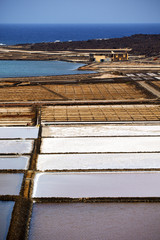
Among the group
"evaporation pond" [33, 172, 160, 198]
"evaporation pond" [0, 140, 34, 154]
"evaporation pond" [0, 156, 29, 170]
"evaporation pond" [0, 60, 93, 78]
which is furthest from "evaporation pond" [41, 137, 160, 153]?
"evaporation pond" [0, 60, 93, 78]

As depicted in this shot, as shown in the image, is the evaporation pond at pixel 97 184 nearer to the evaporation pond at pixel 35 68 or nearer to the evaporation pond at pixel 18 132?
the evaporation pond at pixel 18 132

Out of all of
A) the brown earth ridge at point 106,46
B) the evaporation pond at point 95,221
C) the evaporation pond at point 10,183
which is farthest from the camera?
the brown earth ridge at point 106,46

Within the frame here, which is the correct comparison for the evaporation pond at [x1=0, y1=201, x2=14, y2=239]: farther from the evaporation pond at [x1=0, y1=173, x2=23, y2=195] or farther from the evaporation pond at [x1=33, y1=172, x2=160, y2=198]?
the evaporation pond at [x1=33, y1=172, x2=160, y2=198]

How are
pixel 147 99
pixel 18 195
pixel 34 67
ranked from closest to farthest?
pixel 18 195 → pixel 147 99 → pixel 34 67

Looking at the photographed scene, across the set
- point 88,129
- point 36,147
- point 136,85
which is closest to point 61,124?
point 88,129

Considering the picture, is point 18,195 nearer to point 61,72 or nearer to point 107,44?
point 61,72

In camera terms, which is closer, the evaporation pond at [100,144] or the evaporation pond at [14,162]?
the evaporation pond at [14,162]

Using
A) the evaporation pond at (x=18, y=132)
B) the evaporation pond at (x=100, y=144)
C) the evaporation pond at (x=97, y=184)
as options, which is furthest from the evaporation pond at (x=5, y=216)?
the evaporation pond at (x=18, y=132)
